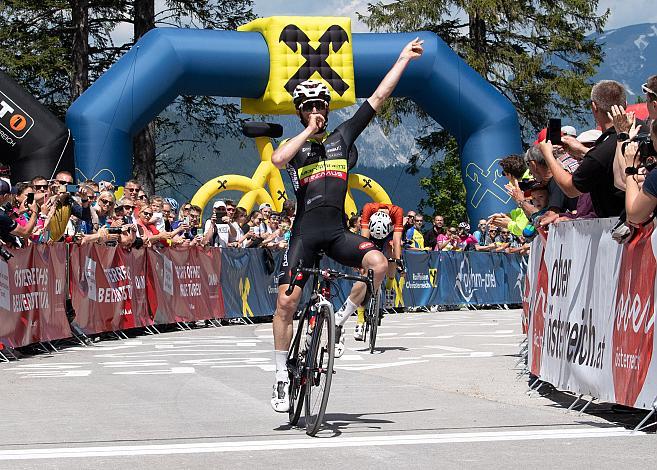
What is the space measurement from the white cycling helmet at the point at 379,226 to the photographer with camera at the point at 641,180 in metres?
7.62

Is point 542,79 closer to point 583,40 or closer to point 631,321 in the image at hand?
point 583,40

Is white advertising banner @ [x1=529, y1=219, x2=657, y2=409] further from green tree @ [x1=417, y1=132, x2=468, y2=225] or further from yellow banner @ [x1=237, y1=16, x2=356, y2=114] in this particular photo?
green tree @ [x1=417, y1=132, x2=468, y2=225]

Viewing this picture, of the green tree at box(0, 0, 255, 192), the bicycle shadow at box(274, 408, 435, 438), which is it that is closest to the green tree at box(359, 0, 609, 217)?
the green tree at box(0, 0, 255, 192)

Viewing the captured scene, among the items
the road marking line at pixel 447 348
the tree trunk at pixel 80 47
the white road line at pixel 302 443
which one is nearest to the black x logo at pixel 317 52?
the road marking line at pixel 447 348

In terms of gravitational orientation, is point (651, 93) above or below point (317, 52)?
below

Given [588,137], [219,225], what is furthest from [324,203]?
[219,225]

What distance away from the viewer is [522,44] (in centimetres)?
4959

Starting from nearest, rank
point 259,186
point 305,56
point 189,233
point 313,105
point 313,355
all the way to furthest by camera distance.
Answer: point 313,355, point 313,105, point 189,233, point 305,56, point 259,186

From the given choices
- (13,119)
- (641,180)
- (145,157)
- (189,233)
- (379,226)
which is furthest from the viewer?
(145,157)

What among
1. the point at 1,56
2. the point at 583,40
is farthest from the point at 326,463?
the point at 583,40

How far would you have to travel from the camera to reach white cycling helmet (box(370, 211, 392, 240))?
51.7ft

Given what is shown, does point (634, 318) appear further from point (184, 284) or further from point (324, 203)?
point (184, 284)

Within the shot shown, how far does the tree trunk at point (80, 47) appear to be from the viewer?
41.0 meters

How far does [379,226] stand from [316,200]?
721 cm
